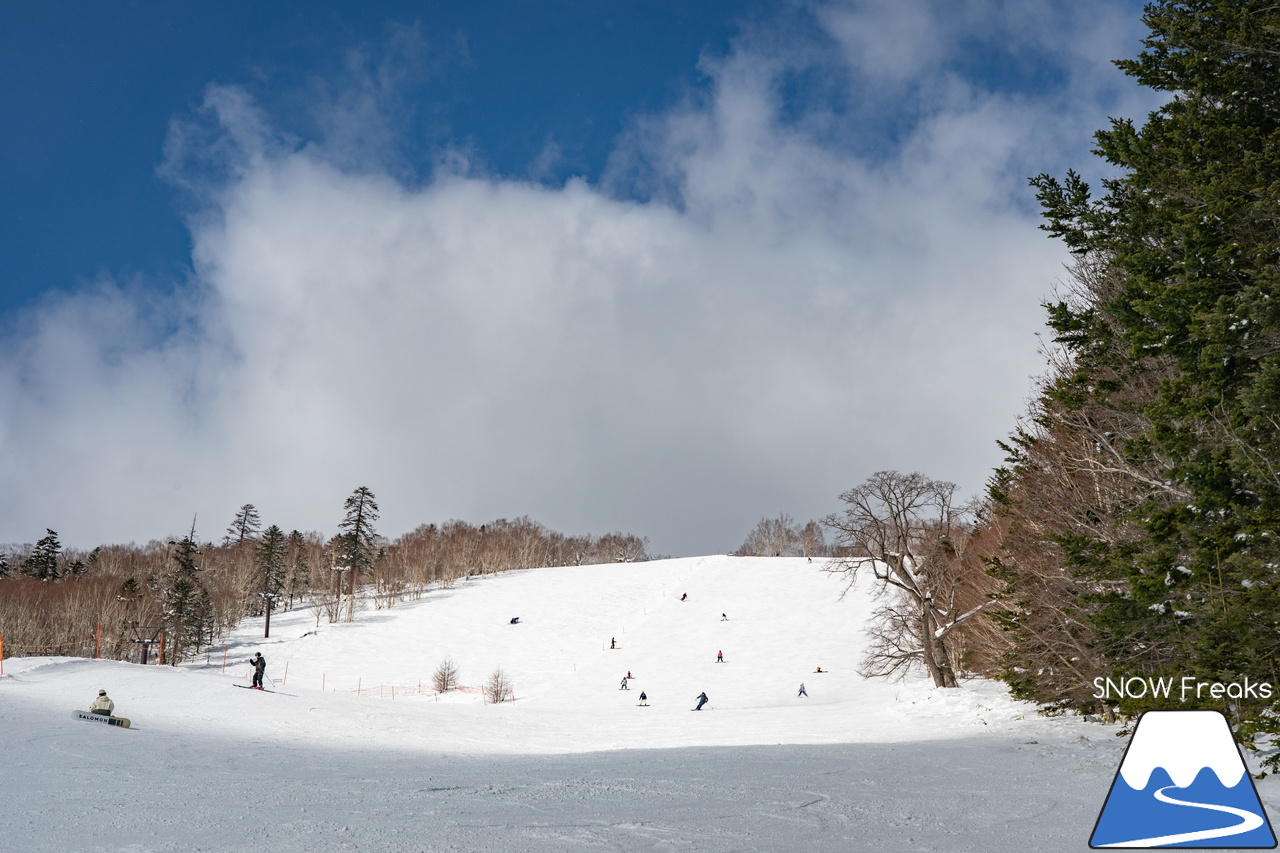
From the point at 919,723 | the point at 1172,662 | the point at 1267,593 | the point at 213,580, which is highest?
the point at 213,580

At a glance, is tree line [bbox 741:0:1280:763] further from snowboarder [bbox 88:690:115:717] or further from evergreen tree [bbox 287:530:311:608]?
evergreen tree [bbox 287:530:311:608]

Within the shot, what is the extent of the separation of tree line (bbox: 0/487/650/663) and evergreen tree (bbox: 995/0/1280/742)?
43.9 m

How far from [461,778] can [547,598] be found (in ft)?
249

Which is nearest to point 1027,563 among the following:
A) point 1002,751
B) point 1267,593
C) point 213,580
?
point 1002,751

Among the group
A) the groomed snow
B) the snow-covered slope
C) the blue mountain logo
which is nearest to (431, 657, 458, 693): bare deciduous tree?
the snow-covered slope

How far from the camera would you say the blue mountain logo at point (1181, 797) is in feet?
22.5

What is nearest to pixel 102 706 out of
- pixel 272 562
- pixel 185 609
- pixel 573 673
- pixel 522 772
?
pixel 522 772

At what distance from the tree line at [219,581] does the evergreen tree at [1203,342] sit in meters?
43.9

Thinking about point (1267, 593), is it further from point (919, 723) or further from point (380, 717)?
point (380, 717)

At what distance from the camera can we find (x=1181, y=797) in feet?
23.4

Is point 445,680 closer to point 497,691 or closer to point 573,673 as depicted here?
point 497,691

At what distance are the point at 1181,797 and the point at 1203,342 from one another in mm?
6216

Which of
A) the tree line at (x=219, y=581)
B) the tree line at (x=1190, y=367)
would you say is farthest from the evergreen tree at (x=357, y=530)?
the tree line at (x=1190, y=367)

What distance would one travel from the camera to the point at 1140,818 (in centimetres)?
695
